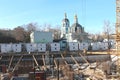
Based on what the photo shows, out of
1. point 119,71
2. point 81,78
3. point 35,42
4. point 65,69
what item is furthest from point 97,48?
point 119,71

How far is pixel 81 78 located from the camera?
19.3 m

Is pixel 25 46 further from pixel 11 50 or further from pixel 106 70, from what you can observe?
pixel 106 70

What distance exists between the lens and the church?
54.7 metres

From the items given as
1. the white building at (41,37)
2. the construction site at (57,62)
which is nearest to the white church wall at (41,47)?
the construction site at (57,62)

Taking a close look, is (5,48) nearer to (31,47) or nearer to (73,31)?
(31,47)

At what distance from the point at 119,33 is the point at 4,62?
56.6ft

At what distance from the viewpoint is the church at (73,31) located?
179 ft

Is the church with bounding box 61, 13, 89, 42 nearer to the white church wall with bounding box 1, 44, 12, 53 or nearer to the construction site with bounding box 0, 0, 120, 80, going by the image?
the construction site with bounding box 0, 0, 120, 80

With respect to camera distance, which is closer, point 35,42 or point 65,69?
point 65,69

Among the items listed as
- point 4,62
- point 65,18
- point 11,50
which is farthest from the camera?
point 65,18

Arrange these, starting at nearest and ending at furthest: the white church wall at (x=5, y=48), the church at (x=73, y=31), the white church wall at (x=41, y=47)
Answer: the white church wall at (x=5, y=48)
the white church wall at (x=41, y=47)
the church at (x=73, y=31)

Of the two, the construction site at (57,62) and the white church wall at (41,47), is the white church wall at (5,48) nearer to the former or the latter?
the construction site at (57,62)

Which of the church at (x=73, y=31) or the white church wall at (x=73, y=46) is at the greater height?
the church at (x=73, y=31)

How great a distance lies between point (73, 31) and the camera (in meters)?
58.2
